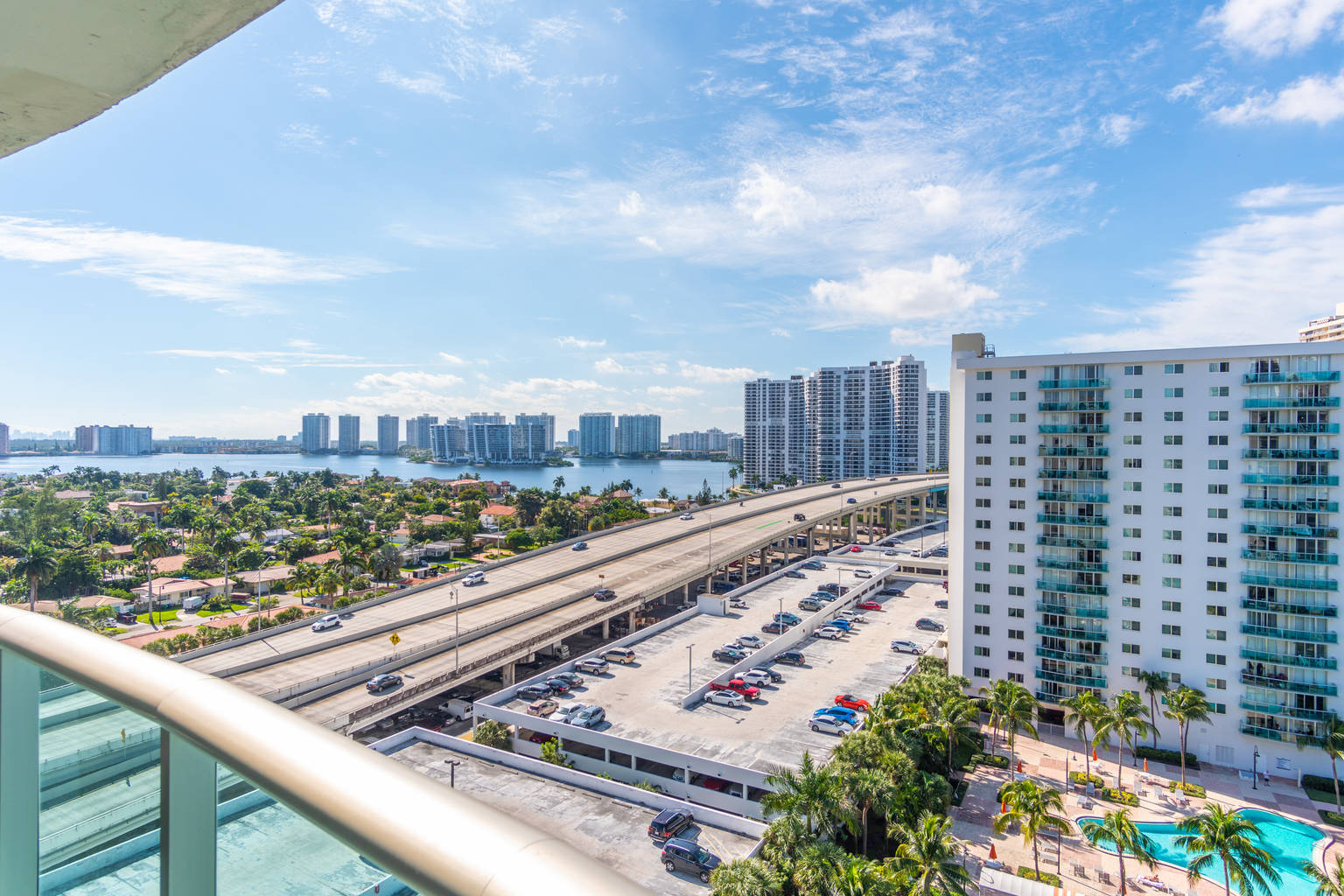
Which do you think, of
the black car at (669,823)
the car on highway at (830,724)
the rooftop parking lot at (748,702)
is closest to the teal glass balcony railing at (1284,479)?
the rooftop parking lot at (748,702)

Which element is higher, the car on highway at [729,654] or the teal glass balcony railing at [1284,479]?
the teal glass balcony railing at [1284,479]

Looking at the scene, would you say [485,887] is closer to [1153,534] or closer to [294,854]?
[294,854]

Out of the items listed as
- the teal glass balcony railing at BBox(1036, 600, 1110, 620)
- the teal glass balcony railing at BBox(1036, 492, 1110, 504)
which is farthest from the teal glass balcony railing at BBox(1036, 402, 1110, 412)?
the teal glass balcony railing at BBox(1036, 600, 1110, 620)

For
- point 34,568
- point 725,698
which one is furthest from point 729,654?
point 34,568

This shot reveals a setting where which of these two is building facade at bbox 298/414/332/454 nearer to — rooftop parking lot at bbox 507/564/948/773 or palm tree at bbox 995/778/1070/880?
rooftop parking lot at bbox 507/564/948/773

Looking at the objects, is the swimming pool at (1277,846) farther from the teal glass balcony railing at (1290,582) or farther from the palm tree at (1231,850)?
the teal glass balcony railing at (1290,582)

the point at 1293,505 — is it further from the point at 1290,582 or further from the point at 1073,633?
the point at 1073,633

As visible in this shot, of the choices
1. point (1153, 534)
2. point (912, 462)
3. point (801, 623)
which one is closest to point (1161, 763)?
point (1153, 534)
